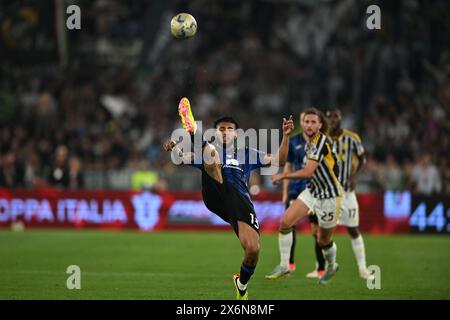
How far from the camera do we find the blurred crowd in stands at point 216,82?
989 inches

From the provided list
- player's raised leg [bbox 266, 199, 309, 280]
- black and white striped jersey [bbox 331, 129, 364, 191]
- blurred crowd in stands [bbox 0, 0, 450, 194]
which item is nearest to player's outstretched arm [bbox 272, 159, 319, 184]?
player's raised leg [bbox 266, 199, 309, 280]

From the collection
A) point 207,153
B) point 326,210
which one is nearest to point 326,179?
point 326,210

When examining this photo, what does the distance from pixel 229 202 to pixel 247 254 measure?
71 cm

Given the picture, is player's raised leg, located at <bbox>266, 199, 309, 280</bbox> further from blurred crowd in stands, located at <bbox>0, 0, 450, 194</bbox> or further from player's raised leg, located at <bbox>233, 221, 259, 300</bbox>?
blurred crowd in stands, located at <bbox>0, 0, 450, 194</bbox>

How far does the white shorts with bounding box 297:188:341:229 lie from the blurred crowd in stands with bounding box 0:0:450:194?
35.6ft

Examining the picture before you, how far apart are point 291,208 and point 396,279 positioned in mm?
2075

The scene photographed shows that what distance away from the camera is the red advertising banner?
23.4m

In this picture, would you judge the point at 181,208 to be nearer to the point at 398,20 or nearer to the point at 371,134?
the point at 371,134

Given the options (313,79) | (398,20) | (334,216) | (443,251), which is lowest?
(443,251)

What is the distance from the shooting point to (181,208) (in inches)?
944

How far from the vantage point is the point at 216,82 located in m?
29.4

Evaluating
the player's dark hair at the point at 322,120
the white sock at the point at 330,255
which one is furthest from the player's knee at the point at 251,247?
the player's dark hair at the point at 322,120

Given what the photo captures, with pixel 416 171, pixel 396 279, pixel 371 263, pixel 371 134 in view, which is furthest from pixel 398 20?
pixel 396 279

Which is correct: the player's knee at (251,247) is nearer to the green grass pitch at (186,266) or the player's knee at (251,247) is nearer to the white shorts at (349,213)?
the green grass pitch at (186,266)
